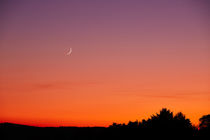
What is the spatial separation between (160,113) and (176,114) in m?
3.18

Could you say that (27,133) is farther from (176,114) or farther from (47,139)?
(176,114)

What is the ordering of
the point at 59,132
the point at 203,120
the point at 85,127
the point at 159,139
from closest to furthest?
the point at 159,139 → the point at 203,120 → the point at 85,127 → the point at 59,132

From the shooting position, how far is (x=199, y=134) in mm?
60938

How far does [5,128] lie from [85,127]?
31719 millimetres

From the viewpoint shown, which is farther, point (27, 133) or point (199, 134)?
point (27, 133)

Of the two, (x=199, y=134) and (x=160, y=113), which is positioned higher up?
(x=160, y=113)

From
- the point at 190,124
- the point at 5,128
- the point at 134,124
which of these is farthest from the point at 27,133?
the point at 190,124

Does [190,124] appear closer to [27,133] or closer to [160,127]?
[160,127]

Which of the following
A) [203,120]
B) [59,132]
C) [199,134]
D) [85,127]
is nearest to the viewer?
[199,134]

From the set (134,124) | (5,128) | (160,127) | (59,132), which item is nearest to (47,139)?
(59,132)

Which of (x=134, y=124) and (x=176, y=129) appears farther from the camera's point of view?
(x=134, y=124)

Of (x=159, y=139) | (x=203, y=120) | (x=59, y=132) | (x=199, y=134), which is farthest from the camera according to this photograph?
(x=59, y=132)

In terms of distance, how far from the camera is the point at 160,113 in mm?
62781

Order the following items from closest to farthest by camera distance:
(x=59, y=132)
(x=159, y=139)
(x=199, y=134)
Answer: (x=159, y=139)
(x=199, y=134)
(x=59, y=132)
